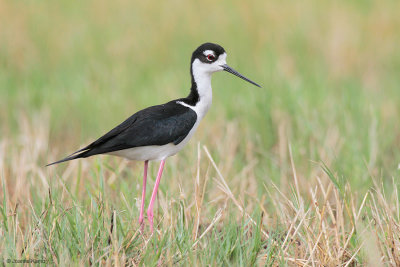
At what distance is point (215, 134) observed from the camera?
6316 millimetres

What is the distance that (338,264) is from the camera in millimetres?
3584

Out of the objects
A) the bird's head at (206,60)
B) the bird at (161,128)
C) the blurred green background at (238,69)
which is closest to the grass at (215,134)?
the blurred green background at (238,69)

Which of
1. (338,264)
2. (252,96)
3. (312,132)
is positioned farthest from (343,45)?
(338,264)

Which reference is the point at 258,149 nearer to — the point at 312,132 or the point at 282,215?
the point at 312,132

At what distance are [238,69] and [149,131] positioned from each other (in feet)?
11.0

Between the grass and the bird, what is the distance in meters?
0.18

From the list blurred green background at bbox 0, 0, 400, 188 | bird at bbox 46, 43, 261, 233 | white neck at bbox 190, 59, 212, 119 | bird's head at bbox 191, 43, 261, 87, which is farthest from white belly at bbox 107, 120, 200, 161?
blurred green background at bbox 0, 0, 400, 188

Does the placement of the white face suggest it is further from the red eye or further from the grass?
the grass

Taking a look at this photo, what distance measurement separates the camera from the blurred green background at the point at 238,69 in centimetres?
614

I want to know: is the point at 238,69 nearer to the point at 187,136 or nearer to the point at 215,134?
the point at 215,134

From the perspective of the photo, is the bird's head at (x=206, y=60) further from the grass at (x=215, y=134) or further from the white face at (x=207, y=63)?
the grass at (x=215, y=134)

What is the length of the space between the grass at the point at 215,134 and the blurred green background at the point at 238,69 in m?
0.02

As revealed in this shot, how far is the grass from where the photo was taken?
367 cm

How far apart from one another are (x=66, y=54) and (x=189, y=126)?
491 cm
